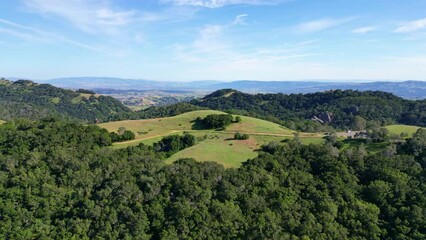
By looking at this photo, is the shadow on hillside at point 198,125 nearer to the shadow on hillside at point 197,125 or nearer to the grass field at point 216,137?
the shadow on hillside at point 197,125

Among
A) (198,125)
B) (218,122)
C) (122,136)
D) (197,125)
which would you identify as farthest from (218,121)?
(122,136)

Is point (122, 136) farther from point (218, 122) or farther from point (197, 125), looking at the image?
point (218, 122)

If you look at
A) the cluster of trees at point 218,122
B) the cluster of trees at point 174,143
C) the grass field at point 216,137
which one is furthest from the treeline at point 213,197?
the cluster of trees at point 218,122

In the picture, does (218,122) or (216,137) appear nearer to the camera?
(216,137)

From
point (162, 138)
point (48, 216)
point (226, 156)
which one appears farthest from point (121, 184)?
point (162, 138)

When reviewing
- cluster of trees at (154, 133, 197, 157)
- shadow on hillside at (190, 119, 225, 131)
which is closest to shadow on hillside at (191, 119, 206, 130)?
shadow on hillside at (190, 119, 225, 131)

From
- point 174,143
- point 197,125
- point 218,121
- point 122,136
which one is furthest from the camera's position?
point 197,125
